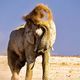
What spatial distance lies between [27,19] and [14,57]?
151cm

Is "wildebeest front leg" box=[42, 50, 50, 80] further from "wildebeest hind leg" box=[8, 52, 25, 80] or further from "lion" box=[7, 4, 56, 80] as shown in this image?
"wildebeest hind leg" box=[8, 52, 25, 80]

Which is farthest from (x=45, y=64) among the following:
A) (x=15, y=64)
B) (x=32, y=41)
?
(x=15, y=64)

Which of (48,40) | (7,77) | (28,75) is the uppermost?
(48,40)

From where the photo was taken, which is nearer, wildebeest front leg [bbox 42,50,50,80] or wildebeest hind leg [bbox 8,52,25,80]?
wildebeest front leg [bbox 42,50,50,80]

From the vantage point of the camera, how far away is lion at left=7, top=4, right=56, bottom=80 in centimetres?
1445

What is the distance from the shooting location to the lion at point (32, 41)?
14445 mm

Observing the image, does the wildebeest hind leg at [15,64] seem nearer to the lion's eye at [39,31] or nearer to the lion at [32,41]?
the lion at [32,41]

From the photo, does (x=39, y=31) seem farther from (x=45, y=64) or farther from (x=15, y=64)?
(x=15, y=64)

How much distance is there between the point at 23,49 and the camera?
51.2 ft

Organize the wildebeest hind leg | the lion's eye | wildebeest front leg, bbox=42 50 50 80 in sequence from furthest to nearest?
the wildebeest hind leg < wildebeest front leg, bbox=42 50 50 80 < the lion's eye

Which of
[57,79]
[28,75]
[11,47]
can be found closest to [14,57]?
[11,47]

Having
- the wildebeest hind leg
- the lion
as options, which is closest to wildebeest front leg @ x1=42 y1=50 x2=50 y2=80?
the lion

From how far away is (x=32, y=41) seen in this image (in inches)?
592

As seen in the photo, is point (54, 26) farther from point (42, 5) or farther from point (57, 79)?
point (57, 79)
